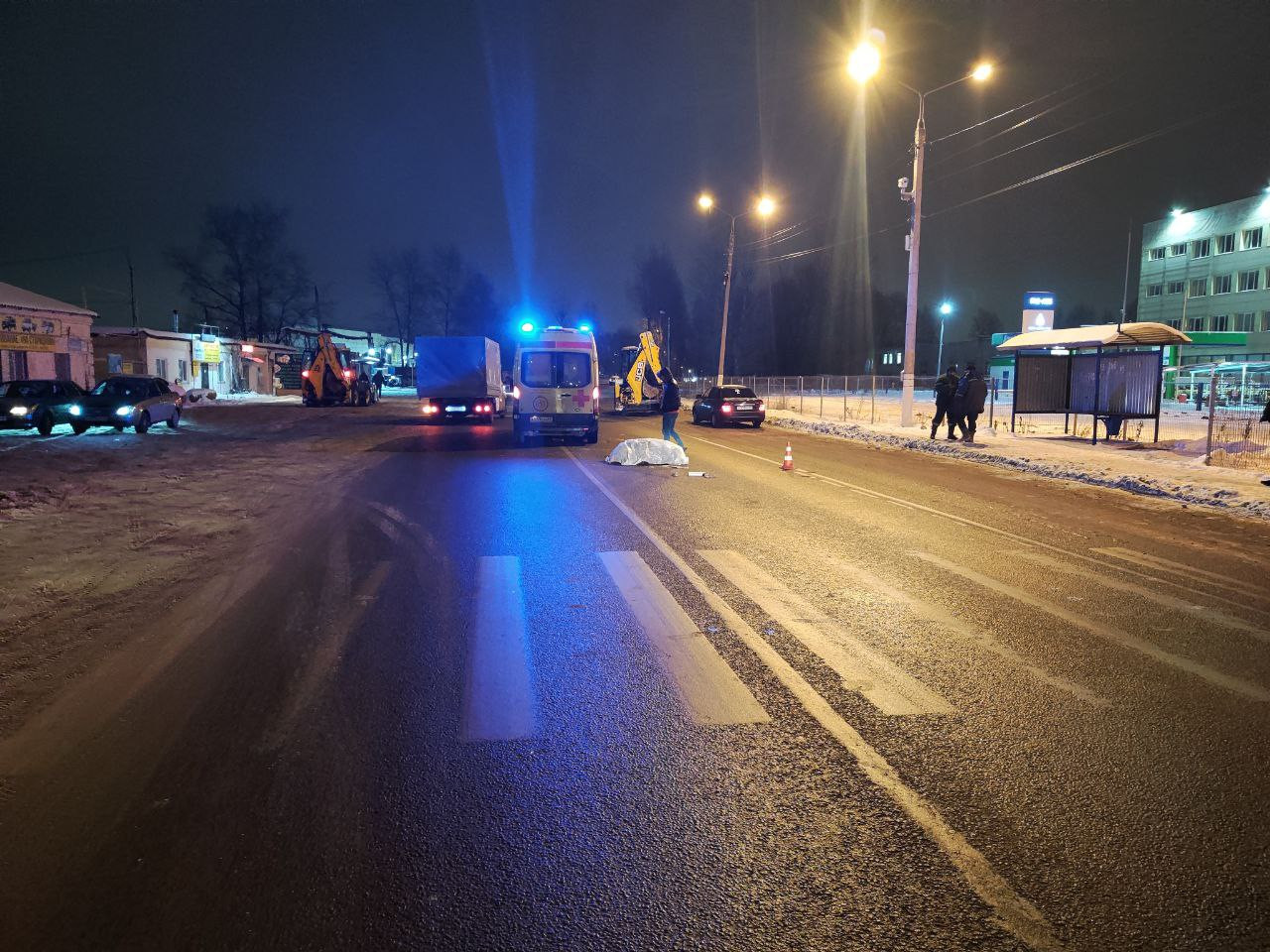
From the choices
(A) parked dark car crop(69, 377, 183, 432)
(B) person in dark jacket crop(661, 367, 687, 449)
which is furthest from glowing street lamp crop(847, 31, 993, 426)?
(A) parked dark car crop(69, 377, 183, 432)

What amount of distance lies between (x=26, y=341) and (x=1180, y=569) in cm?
4272

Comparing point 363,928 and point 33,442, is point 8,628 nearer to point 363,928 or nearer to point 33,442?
point 363,928

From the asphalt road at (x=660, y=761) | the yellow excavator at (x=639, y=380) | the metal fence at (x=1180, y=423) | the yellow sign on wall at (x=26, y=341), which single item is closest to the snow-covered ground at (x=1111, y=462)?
the metal fence at (x=1180, y=423)

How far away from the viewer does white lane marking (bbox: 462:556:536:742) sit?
4160mm

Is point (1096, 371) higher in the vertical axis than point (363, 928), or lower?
higher

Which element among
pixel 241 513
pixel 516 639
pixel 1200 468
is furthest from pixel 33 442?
pixel 1200 468

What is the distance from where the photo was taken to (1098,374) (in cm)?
2088

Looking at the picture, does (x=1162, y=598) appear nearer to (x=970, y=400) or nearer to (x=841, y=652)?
(x=841, y=652)

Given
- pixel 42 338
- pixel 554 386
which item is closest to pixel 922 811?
pixel 554 386

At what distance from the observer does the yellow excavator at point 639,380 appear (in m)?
37.3

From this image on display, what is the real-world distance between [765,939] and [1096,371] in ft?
72.8

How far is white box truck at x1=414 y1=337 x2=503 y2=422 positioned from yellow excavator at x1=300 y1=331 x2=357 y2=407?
15.3 meters

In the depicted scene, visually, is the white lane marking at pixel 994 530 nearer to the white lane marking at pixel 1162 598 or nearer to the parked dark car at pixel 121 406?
the white lane marking at pixel 1162 598

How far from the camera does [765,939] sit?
8.29 ft
